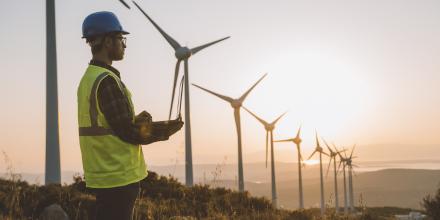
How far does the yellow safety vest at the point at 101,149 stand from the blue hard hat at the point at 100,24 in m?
0.31

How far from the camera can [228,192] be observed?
60.9 ft

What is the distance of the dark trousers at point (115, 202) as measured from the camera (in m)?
3.51

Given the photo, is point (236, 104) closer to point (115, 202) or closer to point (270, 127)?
point (270, 127)

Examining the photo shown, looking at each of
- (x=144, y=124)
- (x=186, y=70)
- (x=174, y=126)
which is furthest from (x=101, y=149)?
(x=186, y=70)

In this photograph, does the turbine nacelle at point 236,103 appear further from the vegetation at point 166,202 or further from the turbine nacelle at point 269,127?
the vegetation at point 166,202

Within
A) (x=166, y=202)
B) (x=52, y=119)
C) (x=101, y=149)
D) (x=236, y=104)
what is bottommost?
(x=166, y=202)

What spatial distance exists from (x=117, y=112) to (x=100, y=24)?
2.48 feet

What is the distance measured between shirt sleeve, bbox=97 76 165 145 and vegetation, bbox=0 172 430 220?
600 cm

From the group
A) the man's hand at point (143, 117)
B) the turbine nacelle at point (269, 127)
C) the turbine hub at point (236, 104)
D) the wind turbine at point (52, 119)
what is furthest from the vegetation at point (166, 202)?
the turbine nacelle at point (269, 127)

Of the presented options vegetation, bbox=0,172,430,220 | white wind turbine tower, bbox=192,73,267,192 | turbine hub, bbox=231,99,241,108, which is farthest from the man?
turbine hub, bbox=231,99,241,108

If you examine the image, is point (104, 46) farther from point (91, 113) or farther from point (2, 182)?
point (2, 182)

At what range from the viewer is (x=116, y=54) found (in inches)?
151

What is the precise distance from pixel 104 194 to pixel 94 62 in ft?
3.26

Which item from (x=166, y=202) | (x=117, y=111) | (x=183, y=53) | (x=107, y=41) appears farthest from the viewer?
(x=183, y=53)
